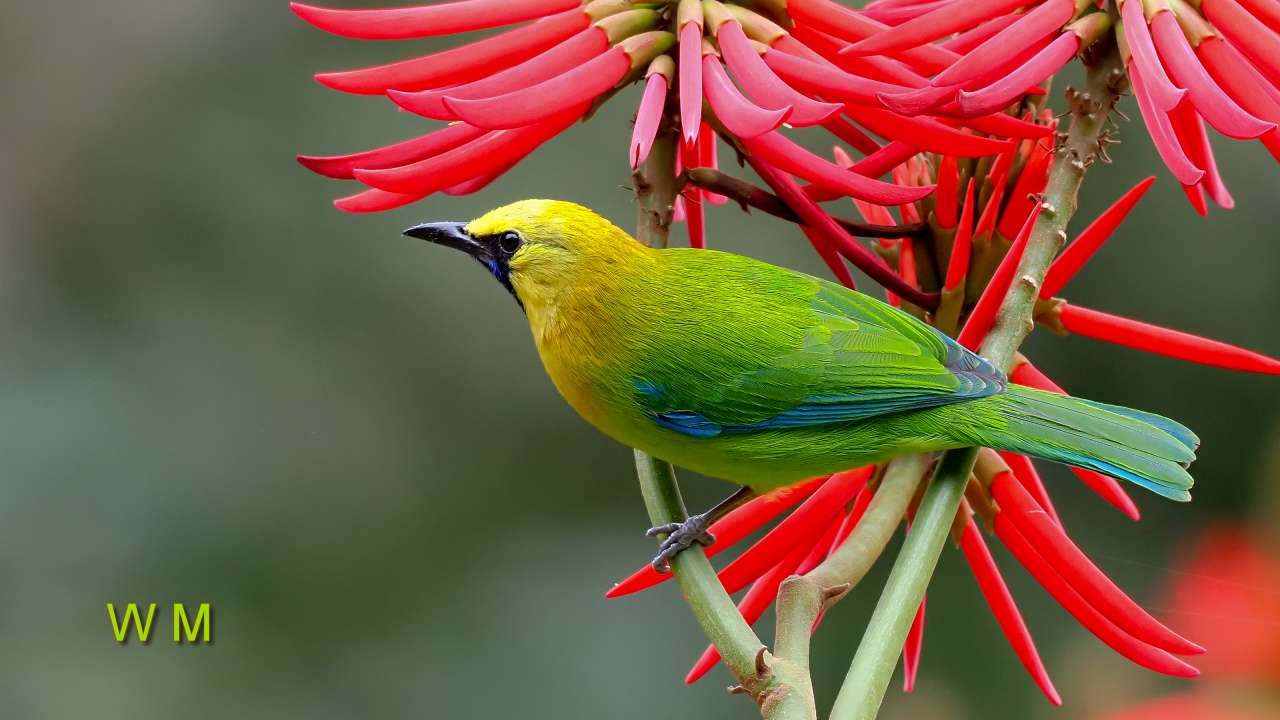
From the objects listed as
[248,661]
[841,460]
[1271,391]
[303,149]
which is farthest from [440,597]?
[1271,391]

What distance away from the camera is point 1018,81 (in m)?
0.83

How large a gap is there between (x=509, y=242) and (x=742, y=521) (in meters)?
0.36

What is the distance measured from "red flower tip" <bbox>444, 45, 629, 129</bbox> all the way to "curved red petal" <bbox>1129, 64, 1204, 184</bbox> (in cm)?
38

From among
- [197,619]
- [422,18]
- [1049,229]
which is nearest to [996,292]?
[1049,229]

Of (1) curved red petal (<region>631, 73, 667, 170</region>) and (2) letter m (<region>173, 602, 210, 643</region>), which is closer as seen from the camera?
(1) curved red petal (<region>631, 73, 667, 170</region>)

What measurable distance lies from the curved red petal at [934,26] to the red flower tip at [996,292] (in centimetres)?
15

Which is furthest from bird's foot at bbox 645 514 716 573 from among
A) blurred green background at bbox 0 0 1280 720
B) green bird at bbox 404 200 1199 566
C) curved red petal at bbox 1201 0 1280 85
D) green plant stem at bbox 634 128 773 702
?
blurred green background at bbox 0 0 1280 720

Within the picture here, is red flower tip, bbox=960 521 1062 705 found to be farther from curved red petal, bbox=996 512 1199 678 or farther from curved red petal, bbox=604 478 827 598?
curved red petal, bbox=604 478 827 598

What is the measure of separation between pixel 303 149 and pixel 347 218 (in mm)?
195

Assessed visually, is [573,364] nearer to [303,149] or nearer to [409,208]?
[409,208]

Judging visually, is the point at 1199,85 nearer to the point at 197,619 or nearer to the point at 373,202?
the point at 373,202

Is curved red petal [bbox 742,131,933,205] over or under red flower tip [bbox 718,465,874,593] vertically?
over

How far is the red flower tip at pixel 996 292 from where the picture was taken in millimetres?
943

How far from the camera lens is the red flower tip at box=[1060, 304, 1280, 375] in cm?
102
